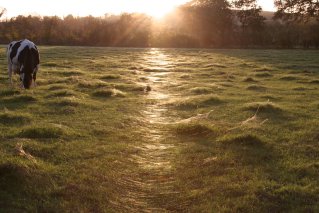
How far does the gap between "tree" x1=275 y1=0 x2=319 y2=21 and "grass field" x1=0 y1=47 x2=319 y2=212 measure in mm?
47495

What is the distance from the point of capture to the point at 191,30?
238 feet

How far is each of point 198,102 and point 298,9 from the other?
169 ft

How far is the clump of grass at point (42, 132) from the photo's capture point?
31.4 feet

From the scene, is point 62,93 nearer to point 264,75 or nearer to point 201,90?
point 201,90

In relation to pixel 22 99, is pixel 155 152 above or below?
below

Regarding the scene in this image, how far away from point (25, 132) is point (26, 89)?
759 cm

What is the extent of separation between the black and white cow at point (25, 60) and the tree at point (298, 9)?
5135 centimetres

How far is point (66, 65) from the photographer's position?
28.8m

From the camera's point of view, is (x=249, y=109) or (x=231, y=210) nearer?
(x=231, y=210)

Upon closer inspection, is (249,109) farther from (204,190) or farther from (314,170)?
(204,190)

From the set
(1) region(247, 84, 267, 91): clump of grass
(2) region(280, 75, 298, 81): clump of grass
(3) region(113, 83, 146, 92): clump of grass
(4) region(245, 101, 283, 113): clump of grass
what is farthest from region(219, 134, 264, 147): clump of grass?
(2) region(280, 75, 298, 81): clump of grass

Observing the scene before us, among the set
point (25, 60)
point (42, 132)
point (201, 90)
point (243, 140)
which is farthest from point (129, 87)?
point (243, 140)

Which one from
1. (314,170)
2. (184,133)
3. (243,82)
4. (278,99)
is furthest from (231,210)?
(243,82)

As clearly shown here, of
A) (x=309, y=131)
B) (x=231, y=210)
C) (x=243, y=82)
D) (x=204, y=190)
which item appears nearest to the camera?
(x=231, y=210)
